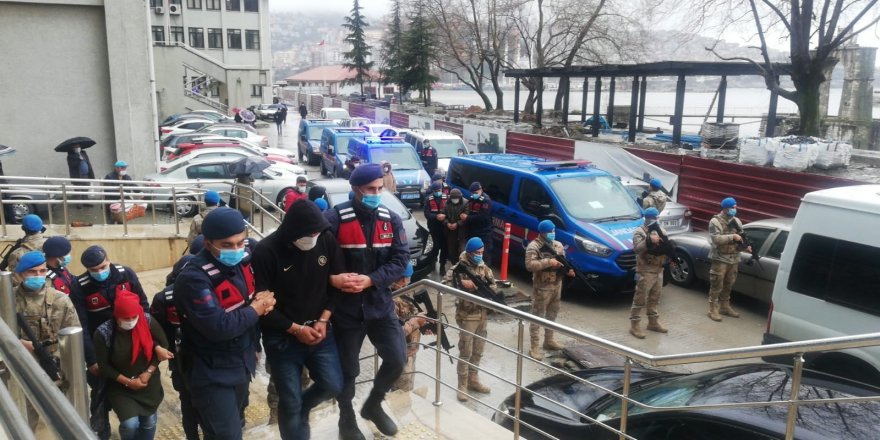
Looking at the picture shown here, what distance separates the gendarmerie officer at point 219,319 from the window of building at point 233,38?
60549mm

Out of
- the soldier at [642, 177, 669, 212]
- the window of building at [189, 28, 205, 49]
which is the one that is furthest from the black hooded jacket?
the window of building at [189, 28, 205, 49]

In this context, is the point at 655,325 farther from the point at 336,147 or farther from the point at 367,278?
the point at 336,147

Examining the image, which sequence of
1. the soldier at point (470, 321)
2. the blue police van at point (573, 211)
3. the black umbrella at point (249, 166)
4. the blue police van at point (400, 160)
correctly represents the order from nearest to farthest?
the soldier at point (470, 321)
the blue police van at point (573, 211)
the black umbrella at point (249, 166)
the blue police van at point (400, 160)

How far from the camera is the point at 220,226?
11.7ft

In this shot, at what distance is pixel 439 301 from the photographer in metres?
5.04

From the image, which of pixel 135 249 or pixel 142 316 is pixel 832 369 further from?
pixel 135 249

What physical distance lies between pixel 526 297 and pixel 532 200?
180cm

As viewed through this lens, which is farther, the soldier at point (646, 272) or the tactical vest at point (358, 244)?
the soldier at point (646, 272)

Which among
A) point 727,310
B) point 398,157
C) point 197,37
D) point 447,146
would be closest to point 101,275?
point 727,310

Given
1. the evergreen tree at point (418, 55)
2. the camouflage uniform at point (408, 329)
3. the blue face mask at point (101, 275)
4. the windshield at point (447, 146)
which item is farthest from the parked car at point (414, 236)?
the evergreen tree at point (418, 55)

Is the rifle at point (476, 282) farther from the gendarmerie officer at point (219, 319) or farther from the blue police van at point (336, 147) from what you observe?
the blue police van at point (336, 147)

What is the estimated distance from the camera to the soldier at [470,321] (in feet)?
22.3

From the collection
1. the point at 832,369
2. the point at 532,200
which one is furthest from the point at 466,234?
the point at 832,369

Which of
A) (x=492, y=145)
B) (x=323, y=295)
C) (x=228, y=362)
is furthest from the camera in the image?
(x=492, y=145)
